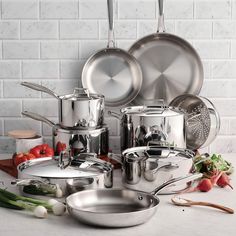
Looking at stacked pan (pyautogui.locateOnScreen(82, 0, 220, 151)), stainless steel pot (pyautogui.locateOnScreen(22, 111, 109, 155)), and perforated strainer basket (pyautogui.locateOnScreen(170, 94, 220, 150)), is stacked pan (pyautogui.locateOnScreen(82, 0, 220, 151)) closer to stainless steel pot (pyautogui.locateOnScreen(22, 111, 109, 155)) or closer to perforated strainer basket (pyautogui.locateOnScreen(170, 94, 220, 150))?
perforated strainer basket (pyautogui.locateOnScreen(170, 94, 220, 150))

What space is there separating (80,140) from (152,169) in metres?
0.48

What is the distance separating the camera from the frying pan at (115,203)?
7.06 feet

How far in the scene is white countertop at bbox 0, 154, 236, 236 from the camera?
2.12 meters

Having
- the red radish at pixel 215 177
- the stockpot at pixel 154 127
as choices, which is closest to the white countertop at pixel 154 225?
the red radish at pixel 215 177

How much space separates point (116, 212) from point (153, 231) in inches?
8.5

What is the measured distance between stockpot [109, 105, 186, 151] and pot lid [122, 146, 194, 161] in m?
0.11

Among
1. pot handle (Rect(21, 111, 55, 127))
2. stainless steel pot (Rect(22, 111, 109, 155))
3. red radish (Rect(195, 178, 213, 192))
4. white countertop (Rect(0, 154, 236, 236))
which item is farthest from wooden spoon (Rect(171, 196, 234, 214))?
pot handle (Rect(21, 111, 55, 127))

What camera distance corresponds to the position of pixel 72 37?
321cm

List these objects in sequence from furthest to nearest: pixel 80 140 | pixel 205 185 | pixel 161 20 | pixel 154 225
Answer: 1. pixel 161 20
2. pixel 80 140
3. pixel 205 185
4. pixel 154 225

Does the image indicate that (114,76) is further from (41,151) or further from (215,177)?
(215,177)

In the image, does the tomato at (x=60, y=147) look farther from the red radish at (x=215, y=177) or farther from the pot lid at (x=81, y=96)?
the red radish at (x=215, y=177)

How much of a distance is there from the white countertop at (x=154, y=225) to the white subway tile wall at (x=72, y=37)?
991mm

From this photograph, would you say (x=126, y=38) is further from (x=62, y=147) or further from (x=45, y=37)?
(x=62, y=147)

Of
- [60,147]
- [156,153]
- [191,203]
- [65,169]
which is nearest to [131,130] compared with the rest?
[156,153]
